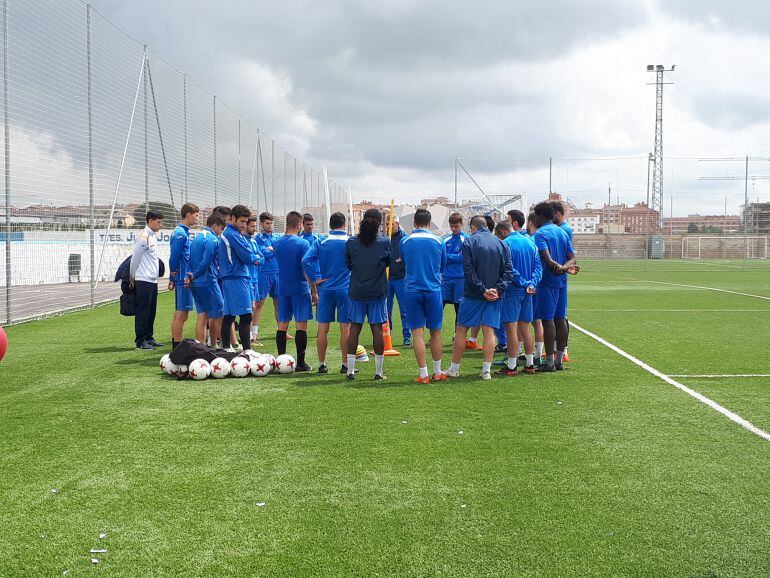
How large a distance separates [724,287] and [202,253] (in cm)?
2252

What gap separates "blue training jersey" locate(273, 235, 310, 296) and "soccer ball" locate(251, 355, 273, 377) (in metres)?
0.90

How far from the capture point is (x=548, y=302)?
359 inches

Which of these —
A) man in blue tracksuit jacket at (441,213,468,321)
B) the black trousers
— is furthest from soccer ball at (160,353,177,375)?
man in blue tracksuit jacket at (441,213,468,321)

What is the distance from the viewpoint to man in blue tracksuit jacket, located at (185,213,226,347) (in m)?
9.50

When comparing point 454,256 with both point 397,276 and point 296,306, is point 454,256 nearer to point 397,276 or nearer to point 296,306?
point 397,276

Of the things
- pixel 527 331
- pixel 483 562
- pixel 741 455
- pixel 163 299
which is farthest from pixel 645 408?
pixel 163 299

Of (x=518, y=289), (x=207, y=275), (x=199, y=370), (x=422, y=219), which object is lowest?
(x=199, y=370)

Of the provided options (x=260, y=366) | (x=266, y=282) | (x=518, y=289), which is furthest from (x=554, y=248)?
(x=266, y=282)

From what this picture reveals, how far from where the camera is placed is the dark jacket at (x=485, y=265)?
330 inches

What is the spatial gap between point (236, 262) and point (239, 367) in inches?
55.8

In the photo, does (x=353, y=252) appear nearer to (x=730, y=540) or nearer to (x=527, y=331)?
(x=527, y=331)

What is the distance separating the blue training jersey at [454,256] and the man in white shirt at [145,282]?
179 inches

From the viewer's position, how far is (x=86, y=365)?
9492 millimetres

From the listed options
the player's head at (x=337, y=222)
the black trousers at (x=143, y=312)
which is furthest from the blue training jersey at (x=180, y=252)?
the player's head at (x=337, y=222)
